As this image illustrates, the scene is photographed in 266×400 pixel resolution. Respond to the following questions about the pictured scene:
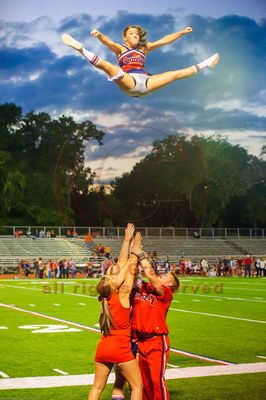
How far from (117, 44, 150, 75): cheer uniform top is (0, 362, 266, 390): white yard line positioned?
15.4ft

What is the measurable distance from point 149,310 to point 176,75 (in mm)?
2513

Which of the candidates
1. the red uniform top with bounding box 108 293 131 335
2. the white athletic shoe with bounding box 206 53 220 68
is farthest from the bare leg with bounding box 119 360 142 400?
the white athletic shoe with bounding box 206 53 220 68

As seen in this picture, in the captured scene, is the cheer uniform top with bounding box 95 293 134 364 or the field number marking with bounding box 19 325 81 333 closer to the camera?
the cheer uniform top with bounding box 95 293 134 364

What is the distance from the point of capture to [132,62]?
5.95 metres

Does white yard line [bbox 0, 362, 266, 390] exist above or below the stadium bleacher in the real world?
below

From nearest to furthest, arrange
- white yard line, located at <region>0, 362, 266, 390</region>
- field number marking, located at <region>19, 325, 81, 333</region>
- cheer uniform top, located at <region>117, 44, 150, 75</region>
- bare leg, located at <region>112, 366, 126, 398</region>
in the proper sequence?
cheer uniform top, located at <region>117, 44, 150, 75</region>, bare leg, located at <region>112, 366, 126, 398</region>, white yard line, located at <region>0, 362, 266, 390</region>, field number marking, located at <region>19, 325, 81, 333</region>

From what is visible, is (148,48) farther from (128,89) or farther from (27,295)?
(27,295)

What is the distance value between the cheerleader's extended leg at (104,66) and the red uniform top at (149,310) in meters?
2.39

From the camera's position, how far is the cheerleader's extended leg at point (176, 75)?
5.96m

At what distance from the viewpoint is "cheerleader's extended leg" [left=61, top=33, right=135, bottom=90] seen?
565 cm

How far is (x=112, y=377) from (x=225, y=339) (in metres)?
3.92

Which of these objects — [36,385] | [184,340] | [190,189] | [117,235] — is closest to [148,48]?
[190,189]

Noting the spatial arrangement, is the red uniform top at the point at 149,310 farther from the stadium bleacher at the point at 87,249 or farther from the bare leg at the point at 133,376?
the stadium bleacher at the point at 87,249

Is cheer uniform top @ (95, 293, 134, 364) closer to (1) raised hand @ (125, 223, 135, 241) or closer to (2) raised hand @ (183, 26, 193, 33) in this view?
(1) raised hand @ (125, 223, 135, 241)
